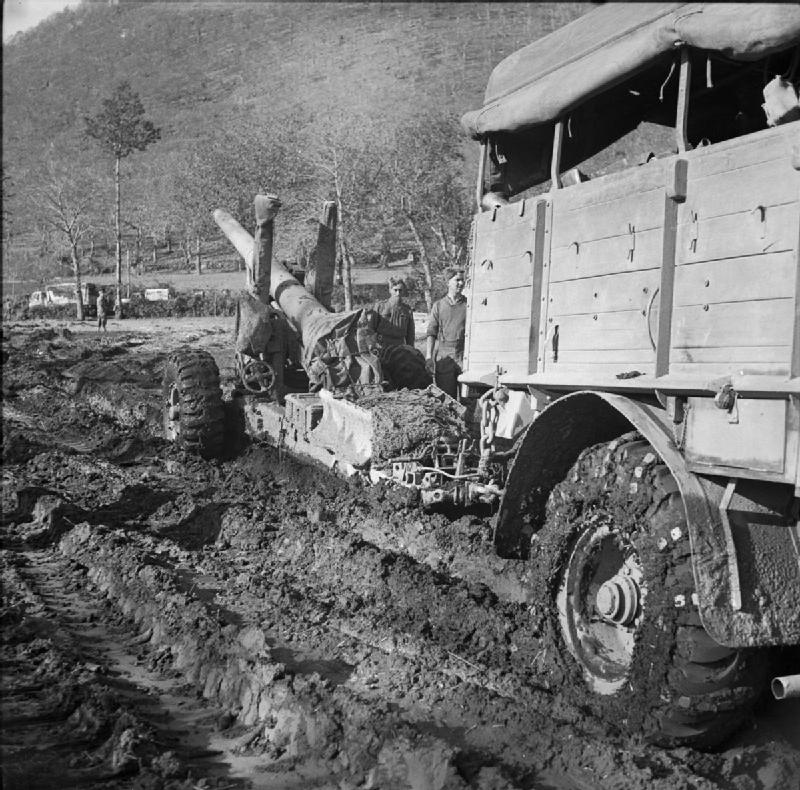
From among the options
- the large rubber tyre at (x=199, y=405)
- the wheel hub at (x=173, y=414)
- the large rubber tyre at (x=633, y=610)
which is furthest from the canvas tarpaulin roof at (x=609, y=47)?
the wheel hub at (x=173, y=414)

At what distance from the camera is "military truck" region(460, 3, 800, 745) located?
3.57m

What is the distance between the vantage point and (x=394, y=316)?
433 inches

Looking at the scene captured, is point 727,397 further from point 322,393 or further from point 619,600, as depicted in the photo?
point 322,393

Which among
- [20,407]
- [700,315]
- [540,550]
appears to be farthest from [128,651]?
[20,407]

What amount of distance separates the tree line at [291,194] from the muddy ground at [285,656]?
594 cm

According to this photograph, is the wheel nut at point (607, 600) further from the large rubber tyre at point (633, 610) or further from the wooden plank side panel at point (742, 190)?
the wooden plank side panel at point (742, 190)

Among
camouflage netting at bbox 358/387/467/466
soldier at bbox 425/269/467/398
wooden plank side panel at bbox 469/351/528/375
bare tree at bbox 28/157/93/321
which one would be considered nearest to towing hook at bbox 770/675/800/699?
wooden plank side panel at bbox 469/351/528/375

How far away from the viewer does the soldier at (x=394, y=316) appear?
10823 mm

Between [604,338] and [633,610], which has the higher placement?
[604,338]

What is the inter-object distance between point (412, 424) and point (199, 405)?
3548mm

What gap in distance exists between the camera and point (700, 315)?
3941 mm

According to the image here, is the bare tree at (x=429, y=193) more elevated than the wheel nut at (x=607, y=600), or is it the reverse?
the bare tree at (x=429, y=193)

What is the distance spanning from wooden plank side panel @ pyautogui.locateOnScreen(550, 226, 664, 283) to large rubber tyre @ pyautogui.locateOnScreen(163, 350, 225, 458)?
671 centimetres

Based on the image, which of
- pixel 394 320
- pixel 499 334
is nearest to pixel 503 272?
pixel 499 334
